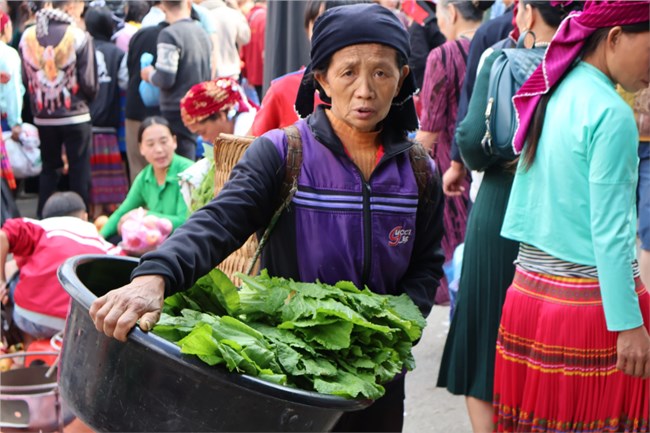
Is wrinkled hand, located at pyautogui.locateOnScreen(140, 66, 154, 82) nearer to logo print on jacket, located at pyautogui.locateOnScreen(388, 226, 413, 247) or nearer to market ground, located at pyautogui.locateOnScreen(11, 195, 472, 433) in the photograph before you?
market ground, located at pyautogui.locateOnScreen(11, 195, 472, 433)

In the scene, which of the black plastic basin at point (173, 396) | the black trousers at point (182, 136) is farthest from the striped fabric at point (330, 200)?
the black trousers at point (182, 136)

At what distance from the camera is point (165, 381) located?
1.92 meters

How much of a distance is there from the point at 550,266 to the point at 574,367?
353 mm

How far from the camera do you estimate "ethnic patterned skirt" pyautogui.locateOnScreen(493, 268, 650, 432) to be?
325 cm

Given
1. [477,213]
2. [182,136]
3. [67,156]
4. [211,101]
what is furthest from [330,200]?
[67,156]

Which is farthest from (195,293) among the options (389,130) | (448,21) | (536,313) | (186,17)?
(186,17)

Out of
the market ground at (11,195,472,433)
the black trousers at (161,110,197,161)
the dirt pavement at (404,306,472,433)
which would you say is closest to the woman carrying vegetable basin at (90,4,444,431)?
the market ground at (11,195,472,433)

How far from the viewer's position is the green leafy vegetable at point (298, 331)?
1966 mm

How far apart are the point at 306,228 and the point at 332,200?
0.33 ft

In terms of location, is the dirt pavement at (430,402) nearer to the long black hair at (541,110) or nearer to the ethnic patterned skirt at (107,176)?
the long black hair at (541,110)

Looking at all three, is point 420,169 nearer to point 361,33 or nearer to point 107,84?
point 361,33

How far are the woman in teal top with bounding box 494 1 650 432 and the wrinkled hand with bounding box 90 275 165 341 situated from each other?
5.34 feet

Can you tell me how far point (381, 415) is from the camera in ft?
8.95

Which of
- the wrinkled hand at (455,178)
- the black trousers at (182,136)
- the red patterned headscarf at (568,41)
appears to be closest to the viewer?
the red patterned headscarf at (568,41)
